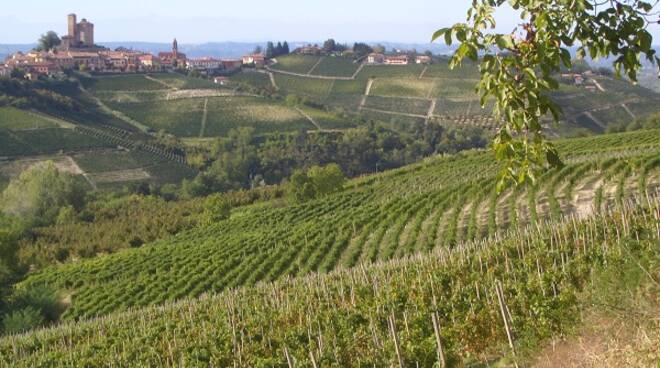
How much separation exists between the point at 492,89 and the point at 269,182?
292ft

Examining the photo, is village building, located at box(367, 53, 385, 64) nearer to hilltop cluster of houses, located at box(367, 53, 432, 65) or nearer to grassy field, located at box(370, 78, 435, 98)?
hilltop cluster of houses, located at box(367, 53, 432, 65)

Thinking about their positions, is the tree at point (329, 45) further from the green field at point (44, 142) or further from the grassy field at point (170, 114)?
the green field at point (44, 142)

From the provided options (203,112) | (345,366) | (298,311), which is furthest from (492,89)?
(203,112)

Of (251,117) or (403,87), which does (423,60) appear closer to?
(403,87)

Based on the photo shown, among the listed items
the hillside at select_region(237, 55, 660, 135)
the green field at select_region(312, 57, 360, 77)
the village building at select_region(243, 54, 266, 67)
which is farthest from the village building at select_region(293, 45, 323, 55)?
the village building at select_region(243, 54, 266, 67)

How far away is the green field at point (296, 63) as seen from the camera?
15612 centimetres

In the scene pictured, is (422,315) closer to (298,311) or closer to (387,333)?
(387,333)

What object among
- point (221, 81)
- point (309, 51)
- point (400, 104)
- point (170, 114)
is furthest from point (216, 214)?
point (309, 51)

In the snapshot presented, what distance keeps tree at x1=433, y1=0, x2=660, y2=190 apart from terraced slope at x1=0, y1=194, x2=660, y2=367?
104 inches

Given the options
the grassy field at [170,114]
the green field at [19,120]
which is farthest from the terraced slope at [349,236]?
the grassy field at [170,114]

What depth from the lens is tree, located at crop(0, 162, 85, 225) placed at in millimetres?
65438

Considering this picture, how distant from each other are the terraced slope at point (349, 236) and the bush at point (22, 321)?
1482 mm

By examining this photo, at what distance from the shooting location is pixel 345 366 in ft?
36.2

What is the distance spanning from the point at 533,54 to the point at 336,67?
152720mm
